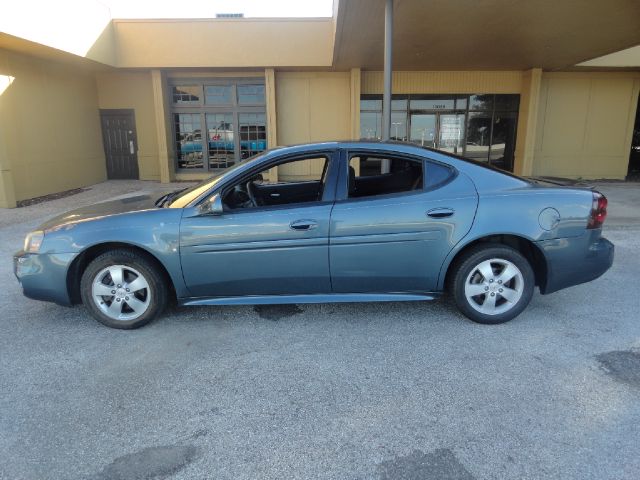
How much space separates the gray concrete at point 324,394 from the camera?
89.7 inches

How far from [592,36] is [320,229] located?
9045mm

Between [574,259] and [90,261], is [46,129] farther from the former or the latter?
[574,259]

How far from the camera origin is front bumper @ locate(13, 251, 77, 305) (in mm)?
3713

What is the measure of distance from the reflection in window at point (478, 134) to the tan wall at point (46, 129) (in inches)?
473

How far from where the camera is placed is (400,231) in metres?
3.64

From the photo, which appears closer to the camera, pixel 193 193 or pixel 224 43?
pixel 193 193

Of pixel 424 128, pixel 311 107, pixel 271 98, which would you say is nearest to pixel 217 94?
pixel 271 98

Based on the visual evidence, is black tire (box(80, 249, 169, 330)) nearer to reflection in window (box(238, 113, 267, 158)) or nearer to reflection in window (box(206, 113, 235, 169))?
reflection in window (box(238, 113, 267, 158))

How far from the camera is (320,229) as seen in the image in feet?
11.9

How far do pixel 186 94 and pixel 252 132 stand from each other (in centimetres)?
236

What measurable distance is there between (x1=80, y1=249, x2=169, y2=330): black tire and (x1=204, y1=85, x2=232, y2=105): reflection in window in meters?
11.0

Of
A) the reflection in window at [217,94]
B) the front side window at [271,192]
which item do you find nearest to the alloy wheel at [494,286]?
the front side window at [271,192]

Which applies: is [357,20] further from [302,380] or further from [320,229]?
[302,380]

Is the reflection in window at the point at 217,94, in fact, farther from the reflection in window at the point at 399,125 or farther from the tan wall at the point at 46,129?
the reflection in window at the point at 399,125
